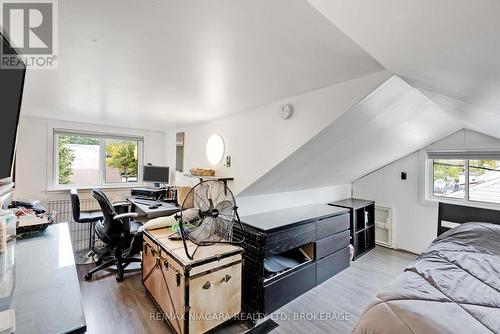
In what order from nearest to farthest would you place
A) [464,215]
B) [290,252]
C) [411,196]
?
[464,215] → [290,252] → [411,196]

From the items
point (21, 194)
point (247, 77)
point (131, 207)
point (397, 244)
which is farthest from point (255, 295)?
point (21, 194)

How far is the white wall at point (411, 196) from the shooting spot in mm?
3301

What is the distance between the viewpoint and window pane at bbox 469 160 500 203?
2975 millimetres

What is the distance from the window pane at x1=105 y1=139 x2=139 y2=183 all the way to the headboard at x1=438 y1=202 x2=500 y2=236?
16.2ft

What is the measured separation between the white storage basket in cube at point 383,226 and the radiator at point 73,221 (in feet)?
15.9

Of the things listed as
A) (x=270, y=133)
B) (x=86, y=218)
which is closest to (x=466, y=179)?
(x=270, y=133)

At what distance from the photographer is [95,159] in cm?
392

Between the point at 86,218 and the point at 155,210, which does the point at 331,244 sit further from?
the point at 86,218

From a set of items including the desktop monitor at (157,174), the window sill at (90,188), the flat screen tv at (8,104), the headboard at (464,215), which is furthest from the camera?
the desktop monitor at (157,174)

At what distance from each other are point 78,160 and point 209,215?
3.36m

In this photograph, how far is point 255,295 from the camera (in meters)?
2.11

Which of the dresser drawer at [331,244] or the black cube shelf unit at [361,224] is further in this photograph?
the black cube shelf unit at [361,224]

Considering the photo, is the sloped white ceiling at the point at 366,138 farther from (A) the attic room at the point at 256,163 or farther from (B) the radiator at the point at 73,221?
(B) the radiator at the point at 73,221

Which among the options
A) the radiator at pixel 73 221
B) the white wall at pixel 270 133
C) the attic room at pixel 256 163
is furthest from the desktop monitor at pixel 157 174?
the radiator at pixel 73 221
